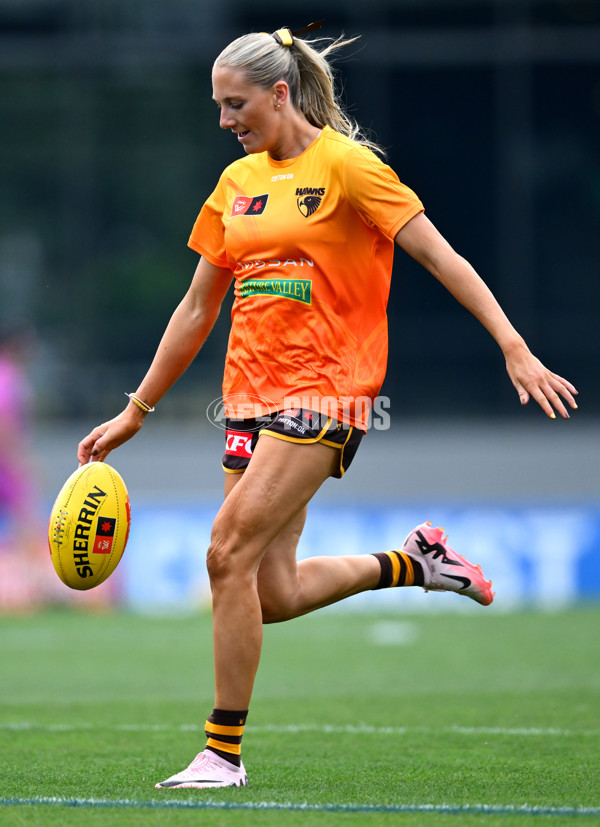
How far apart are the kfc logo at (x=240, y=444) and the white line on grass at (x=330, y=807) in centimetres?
119

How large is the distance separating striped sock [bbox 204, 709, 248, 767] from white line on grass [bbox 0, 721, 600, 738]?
1.45 metres

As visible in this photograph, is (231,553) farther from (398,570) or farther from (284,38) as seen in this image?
(284,38)

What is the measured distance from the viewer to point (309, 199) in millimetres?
4508

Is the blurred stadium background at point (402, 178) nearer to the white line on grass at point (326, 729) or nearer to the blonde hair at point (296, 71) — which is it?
the white line on grass at point (326, 729)

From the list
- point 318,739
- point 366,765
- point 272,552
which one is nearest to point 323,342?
point 272,552

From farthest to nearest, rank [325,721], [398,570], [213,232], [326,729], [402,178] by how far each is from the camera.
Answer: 1. [402,178]
2. [325,721]
3. [326,729]
4. [398,570]
5. [213,232]

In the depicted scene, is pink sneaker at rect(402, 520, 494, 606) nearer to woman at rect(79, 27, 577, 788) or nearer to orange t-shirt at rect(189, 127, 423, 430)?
woman at rect(79, 27, 577, 788)

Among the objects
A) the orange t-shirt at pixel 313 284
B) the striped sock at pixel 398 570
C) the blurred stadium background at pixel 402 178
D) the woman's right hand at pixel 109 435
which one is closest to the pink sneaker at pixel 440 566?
the striped sock at pixel 398 570

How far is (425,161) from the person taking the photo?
1709 cm

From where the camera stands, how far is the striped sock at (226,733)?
4.41m

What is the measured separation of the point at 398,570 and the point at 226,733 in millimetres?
1014

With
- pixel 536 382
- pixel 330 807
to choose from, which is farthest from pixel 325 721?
pixel 536 382

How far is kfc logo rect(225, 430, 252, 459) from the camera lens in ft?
15.0

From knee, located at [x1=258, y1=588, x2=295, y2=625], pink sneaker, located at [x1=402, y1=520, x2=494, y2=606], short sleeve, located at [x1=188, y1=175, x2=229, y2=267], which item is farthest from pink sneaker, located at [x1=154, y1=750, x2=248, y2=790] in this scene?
short sleeve, located at [x1=188, y1=175, x2=229, y2=267]
